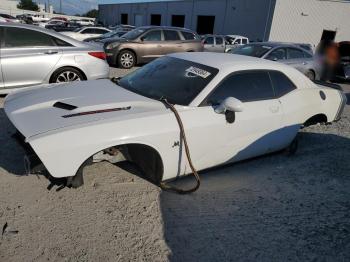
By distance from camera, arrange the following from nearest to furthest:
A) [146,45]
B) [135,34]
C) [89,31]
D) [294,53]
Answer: [294,53] < [146,45] < [135,34] < [89,31]

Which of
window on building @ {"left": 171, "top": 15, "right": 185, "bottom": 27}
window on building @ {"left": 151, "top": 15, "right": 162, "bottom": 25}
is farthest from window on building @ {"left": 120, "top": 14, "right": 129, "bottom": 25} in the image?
window on building @ {"left": 171, "top": 15, "right": 185, "bottom": 27}

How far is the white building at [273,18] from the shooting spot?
86.9 ft

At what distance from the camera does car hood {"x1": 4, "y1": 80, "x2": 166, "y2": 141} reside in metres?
3.15

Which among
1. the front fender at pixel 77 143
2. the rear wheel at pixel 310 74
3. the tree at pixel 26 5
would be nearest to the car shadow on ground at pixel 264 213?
the front fender at pixel 77 143

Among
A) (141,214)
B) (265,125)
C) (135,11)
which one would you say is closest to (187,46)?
(265,125)

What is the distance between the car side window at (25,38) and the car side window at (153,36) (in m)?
6.65

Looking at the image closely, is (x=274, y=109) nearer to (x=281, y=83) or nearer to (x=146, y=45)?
(x=281, y=83)

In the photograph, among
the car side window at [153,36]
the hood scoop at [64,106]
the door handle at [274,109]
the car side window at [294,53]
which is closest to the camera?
the hood scoop at [64,106]

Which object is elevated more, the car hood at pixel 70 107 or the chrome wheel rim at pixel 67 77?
the car hood at pixel 70 107

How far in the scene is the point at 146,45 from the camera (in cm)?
1270

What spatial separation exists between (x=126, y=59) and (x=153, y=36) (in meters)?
1.47

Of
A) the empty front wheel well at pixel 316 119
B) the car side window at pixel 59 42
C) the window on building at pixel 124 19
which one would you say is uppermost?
the car side window at pixel 59 42

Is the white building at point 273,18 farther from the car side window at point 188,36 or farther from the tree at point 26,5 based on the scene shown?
the tree at point 26,5

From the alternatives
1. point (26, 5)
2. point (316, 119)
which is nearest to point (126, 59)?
point (316, 119)
